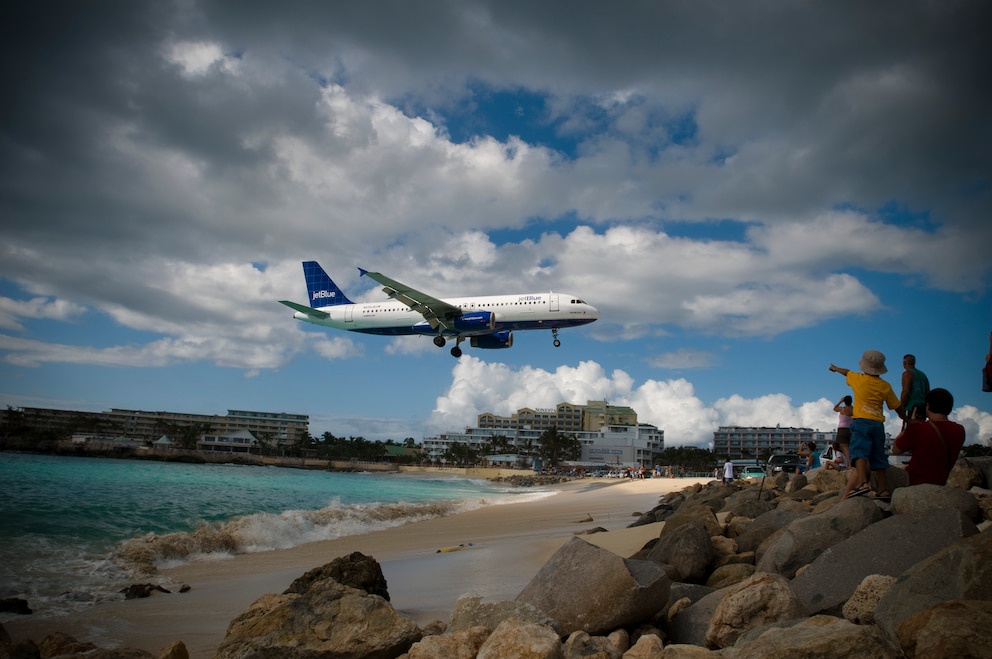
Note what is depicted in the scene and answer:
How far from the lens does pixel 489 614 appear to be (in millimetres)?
4582

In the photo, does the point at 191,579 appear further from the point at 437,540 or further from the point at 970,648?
the point at 970,648

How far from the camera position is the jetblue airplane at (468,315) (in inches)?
1435

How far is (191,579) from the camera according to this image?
10547 mm

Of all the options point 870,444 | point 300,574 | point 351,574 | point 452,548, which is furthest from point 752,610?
point 452,548

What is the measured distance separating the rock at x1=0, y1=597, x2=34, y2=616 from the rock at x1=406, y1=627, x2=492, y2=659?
633cm

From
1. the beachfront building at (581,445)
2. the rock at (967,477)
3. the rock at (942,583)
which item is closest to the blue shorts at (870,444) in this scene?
the rock at (967,477)

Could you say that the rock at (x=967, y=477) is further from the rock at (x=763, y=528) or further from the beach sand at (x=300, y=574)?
the beach sand at (x=300, y=574)

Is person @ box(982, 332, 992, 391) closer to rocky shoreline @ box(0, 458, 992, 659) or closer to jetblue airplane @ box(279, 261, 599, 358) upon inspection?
rocky shoreline @ box(0, 458, 992, 659)

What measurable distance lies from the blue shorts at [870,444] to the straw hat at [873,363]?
0.56 meters

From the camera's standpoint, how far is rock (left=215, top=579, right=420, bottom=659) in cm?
452

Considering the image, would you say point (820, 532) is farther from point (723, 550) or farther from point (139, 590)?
point (139, 590)

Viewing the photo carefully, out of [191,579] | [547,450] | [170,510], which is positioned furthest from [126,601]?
[547,450]

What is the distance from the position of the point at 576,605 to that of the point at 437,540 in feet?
37.1

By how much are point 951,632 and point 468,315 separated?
113 ft
